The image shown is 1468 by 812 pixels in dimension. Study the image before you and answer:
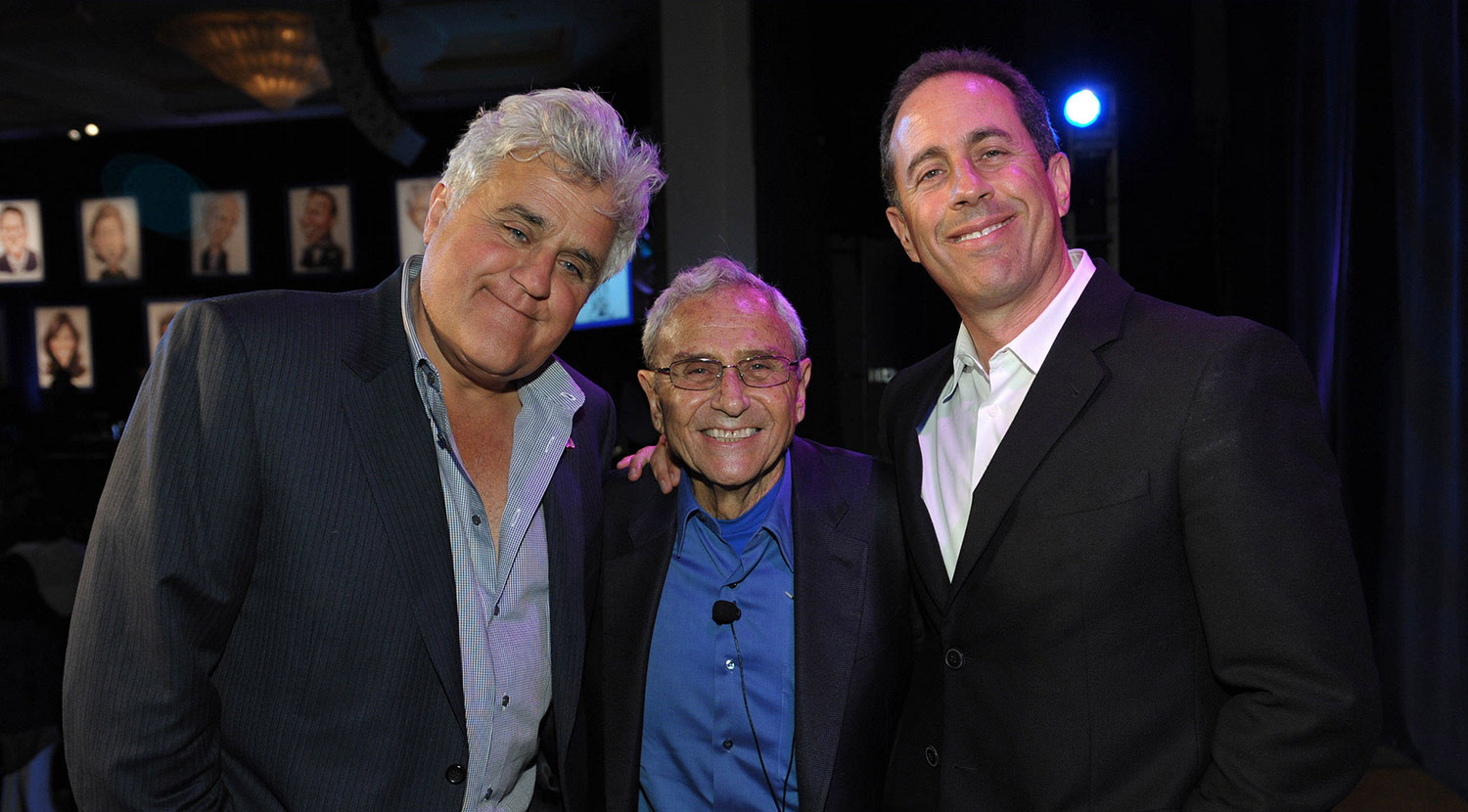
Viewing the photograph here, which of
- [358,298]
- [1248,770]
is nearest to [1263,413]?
[1248,770]

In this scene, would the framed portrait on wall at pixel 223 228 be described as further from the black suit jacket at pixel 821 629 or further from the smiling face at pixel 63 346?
the black suit jacket at pixel 821 629

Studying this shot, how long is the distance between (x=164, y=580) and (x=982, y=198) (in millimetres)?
1509

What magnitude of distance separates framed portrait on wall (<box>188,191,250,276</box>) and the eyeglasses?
6556mm

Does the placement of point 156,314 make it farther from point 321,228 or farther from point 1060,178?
point 1060,178

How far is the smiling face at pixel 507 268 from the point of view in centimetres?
160

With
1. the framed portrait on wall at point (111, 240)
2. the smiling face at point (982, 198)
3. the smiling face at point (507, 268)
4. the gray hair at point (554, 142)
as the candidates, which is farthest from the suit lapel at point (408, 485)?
the framed portrait on wall at point (111, 240)

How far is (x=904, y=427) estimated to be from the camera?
76.5 inches

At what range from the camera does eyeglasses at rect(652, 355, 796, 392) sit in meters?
1.95

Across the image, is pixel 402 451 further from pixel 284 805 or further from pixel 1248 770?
pixel 1248 770

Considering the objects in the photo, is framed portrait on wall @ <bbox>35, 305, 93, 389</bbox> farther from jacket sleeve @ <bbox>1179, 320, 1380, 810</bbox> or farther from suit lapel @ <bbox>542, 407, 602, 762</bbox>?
jacket sleeve @ <bbox>1179, 320, 1380, 810</bbox>

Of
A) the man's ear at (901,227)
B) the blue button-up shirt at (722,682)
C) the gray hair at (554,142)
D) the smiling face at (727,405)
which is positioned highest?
the gray hair at (554,142)

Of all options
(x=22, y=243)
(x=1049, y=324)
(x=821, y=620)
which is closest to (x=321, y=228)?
(x=22, y=243)

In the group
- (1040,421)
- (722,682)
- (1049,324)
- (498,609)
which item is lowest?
(722,682)

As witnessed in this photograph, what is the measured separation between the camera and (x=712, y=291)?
79.4 inches
